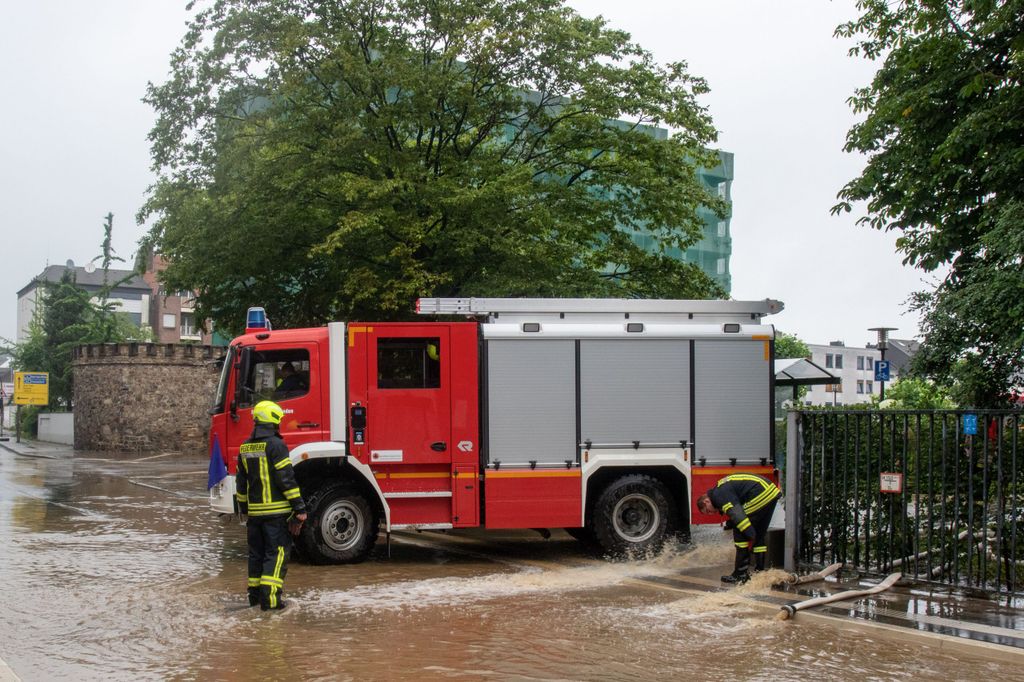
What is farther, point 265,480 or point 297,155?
point 297,155

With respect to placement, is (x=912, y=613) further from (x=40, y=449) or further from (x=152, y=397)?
(x=40, y=449)

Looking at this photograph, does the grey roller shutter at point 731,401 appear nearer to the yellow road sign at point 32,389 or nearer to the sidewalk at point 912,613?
the sidewalk at point 912,613

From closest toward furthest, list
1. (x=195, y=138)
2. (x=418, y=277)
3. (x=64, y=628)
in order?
(x=64, y=628) < (x=418, y=277) < (x=195, y=138)

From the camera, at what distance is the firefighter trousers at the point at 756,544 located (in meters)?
10.6

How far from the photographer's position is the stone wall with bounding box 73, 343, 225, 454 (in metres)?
41.2

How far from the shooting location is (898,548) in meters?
10.7

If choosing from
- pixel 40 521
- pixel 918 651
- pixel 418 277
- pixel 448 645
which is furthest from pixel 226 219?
pixel 918 651

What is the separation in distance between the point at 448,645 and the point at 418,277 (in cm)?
1051

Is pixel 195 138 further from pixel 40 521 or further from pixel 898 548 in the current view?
pixel 898 548

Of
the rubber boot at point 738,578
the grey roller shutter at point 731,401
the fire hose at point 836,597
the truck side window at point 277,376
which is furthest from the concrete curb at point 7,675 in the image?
the grey roller shutter at point 731,401

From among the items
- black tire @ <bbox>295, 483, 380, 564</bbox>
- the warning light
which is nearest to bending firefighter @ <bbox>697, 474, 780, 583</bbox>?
black tire @ <bbox>295, 483, 380, 564</bbox>

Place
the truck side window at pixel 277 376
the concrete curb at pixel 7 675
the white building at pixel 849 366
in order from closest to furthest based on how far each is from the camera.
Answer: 1. the concrete curb at pixel 7 675
2. the truck side window at pixel 277 376
3. the white building at pixel 849 366

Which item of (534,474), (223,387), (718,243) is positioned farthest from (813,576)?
(718,243)

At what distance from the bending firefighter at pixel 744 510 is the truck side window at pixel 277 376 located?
470 cm
